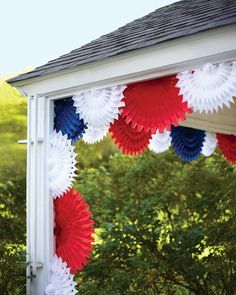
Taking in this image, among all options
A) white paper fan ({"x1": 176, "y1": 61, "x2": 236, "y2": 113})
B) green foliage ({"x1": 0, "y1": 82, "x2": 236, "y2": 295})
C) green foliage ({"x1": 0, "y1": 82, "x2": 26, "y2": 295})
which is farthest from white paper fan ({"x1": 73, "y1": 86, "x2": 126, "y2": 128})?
green foliage ({"x1": 0, "y1": 82, "x2": 236, "y2": 295})

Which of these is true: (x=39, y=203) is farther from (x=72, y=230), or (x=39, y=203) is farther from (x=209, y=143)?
(x=209, y=143)

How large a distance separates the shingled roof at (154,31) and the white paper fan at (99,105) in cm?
25

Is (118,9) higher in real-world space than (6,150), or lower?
higher

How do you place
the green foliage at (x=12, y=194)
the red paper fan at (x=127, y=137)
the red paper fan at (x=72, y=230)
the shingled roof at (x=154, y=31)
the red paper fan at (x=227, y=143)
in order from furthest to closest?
the red paper fan at (x=227, y=143) < the red paper fan at (x=127, y=137) < the green foliage at (x=12, y=194) < the red paper fan at (x=72, y=230) < the shingled roof at (x=154, y=31)

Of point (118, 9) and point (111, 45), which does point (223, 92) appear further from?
point (118, 9)

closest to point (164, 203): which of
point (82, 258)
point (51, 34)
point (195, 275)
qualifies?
point (195, 275)

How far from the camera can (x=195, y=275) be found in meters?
7.52

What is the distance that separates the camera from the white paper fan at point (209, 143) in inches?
278

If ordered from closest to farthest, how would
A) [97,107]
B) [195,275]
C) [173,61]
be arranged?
[173,61], [97,107], [195,275]

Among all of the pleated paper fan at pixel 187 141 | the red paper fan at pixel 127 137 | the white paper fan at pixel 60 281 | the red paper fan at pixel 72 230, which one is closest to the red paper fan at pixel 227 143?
the pleated paper fan at pixel 187 141

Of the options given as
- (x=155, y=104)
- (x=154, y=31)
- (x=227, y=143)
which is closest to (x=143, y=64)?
(x=155, y=104)

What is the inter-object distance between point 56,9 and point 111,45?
17.3 m

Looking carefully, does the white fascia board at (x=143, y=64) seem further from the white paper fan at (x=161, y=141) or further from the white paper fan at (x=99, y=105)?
the white paper fan at (x=161, y=141)

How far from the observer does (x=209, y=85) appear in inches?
145
